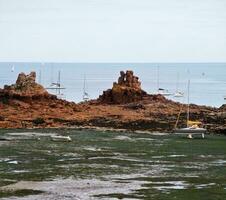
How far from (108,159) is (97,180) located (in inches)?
285

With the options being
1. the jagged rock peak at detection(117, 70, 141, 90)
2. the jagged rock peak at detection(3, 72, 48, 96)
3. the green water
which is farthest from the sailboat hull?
the jagged rock peak at detection(117, 70, 141, 90)

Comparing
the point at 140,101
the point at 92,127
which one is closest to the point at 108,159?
the point at 92,127

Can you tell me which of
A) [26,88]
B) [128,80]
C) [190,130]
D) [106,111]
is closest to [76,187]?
[190,130]

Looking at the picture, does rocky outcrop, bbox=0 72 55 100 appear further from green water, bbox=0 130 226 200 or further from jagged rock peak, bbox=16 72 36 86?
green water, bbox=0 130 226 200

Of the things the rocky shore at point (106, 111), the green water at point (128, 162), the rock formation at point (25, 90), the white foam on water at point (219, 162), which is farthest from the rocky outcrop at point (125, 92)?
the white foam on water at point (219, 162)

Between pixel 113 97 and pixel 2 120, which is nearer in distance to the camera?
pixel 2 120

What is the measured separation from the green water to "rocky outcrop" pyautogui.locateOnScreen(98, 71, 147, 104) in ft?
Answer: 62.6

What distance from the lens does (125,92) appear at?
7100 centimetres

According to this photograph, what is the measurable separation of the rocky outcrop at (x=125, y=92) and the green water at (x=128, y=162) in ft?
62.6

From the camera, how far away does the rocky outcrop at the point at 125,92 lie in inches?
2793

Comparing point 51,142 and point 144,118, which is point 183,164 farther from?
point 144,118

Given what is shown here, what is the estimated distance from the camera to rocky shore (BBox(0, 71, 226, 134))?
56906 mm

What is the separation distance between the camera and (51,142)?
46281 millimetres

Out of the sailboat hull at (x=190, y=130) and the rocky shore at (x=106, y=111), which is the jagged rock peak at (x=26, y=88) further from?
the sailboat hull at (x=190, y=130)
